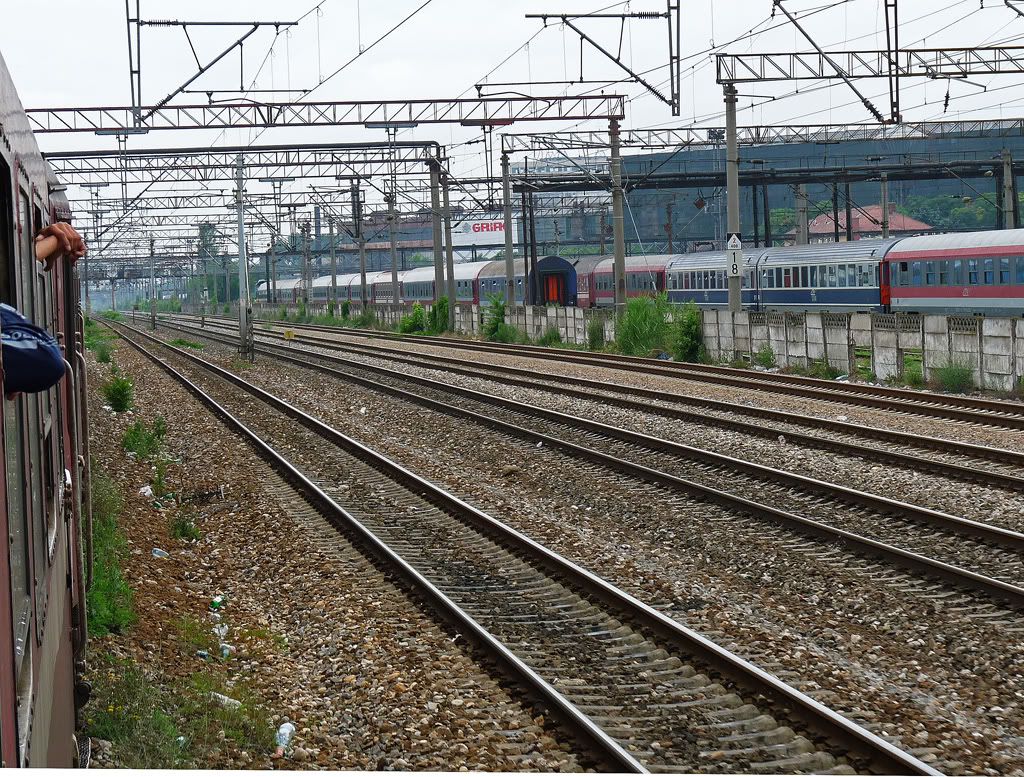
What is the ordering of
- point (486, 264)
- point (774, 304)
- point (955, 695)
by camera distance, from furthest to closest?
point (486, 264) < point (774, 304) < point (955, 695)

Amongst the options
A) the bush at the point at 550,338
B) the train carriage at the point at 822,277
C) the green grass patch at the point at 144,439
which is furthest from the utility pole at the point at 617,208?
the green grass patch at the point at 144,439

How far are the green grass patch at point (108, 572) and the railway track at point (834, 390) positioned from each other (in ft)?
37.1

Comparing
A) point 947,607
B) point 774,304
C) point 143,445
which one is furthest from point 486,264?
point 947,607

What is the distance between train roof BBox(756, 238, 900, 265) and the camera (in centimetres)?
3703

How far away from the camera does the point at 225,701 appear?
23.1 feet

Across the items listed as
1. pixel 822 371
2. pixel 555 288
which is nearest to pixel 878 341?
pixel 822 371

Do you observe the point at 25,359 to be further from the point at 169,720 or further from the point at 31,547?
the point at 169,720

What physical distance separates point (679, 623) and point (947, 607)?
6.03ft

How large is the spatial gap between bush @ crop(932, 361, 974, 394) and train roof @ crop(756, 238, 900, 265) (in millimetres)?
15846

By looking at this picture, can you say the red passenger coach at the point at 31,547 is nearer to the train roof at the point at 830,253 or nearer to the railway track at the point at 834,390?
the railway track at the point at 834,390

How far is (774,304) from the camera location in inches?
1692

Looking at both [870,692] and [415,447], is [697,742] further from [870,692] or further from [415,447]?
[415,447]

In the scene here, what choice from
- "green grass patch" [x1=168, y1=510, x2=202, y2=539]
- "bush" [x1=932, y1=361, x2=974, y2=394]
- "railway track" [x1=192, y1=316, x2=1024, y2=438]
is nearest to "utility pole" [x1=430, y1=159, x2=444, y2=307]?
"railway track" [x1=192, y1=316, x2=1024, y2=438]

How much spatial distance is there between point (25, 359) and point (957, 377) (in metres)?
20.4
